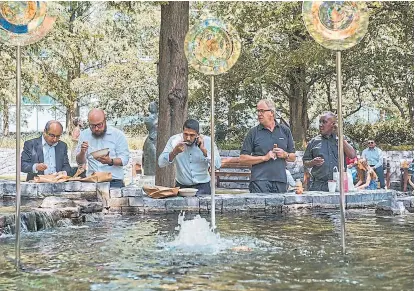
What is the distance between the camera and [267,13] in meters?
20.5

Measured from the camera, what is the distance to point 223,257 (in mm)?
5355

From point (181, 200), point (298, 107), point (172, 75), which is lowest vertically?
point (181, 200)

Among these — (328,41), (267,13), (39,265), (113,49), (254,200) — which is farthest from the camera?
(113,49)

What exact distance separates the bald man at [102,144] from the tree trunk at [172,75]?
123 inches

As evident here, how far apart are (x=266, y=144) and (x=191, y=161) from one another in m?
0.86

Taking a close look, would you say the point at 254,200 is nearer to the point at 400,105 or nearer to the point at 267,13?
the point at 267,13

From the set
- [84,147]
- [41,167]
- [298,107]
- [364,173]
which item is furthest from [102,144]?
[298,107]

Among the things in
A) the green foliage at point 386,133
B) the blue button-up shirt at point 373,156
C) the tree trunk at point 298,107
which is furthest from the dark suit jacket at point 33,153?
the green foliage at point 386,133

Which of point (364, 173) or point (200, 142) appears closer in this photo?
point (200, 142)

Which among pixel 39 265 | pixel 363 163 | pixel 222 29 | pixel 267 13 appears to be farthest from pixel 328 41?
pixel 267 13

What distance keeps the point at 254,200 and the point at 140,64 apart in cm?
2133

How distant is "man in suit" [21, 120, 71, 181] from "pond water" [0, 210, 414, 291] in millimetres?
1571

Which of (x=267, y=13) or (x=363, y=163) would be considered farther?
(x=267, y=13)

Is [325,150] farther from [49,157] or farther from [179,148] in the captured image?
[49,157]
